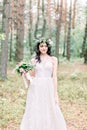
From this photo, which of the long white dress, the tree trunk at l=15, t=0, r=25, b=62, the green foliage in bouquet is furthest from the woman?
the tree trunk at l=15, t=0, r=25, b=62

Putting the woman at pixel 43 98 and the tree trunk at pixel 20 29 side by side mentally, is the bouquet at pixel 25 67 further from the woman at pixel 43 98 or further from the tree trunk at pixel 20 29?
the tree trunk at pixel 20 29

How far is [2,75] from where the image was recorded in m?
17.8

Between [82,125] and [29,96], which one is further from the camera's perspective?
[82,125]

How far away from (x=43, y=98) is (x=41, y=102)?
10cm

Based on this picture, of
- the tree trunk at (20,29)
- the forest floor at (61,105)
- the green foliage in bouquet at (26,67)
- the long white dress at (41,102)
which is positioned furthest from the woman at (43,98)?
the tree trunk at (20,29)

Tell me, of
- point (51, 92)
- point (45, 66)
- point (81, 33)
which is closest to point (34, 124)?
point (51, 92)

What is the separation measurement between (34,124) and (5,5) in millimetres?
11063

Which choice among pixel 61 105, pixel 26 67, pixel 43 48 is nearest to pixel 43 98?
pixel 26 67

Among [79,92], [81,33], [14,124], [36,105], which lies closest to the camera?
[36,105]

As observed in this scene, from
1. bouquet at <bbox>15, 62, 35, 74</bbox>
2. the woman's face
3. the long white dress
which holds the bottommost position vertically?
the long white dress

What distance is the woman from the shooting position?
752 centimetres

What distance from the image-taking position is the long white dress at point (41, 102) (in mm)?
7516

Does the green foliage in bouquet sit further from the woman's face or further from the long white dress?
the woman's face

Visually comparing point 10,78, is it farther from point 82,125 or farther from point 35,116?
point 35,116
